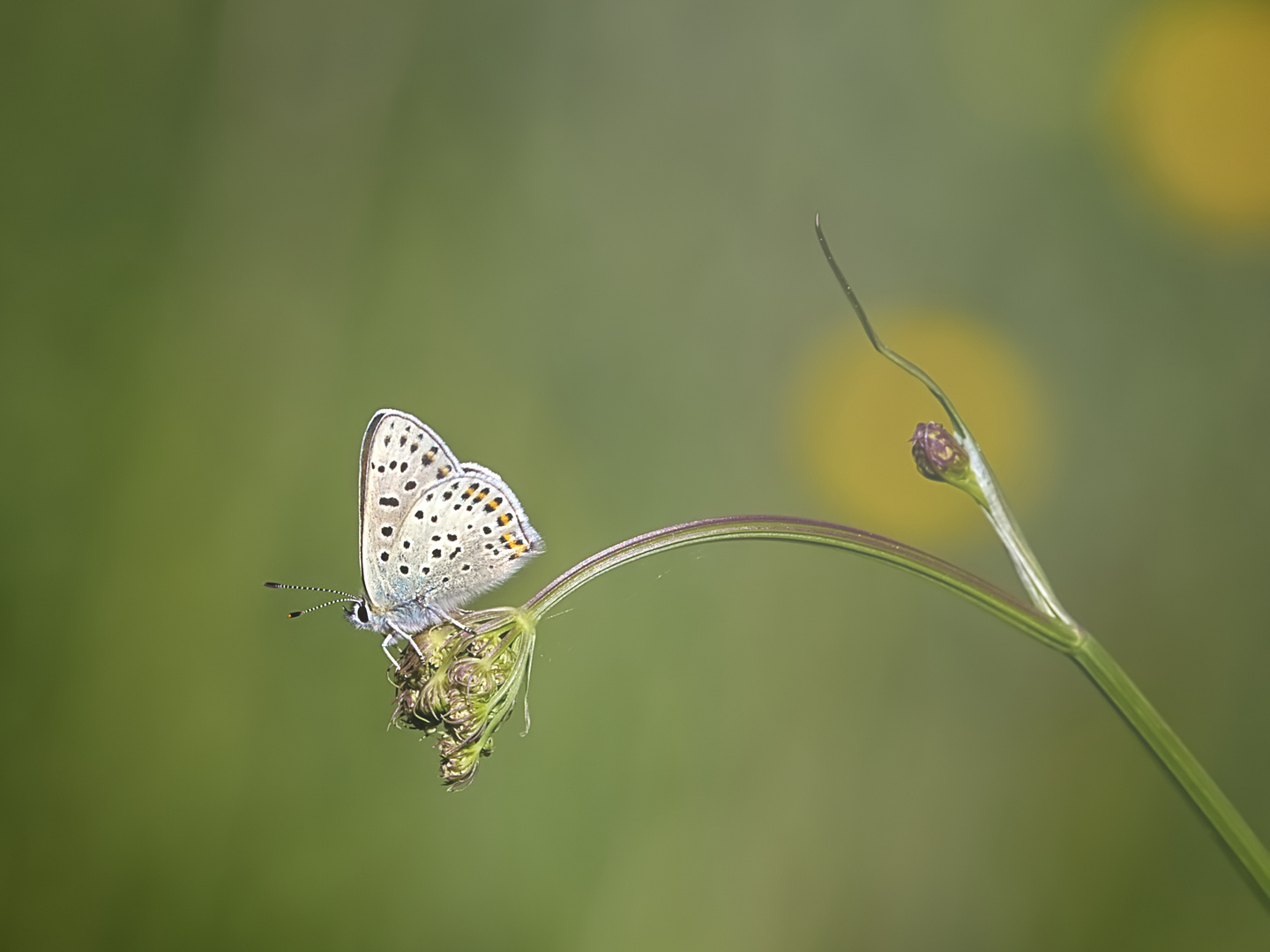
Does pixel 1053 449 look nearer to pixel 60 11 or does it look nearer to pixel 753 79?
pixel 753 79

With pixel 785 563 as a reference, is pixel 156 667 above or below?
below

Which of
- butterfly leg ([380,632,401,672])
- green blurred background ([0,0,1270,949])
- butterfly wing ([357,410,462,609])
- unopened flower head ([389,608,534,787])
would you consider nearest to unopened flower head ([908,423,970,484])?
unopened flower head ([389,608,534,787])

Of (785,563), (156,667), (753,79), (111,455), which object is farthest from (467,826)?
(753,79)

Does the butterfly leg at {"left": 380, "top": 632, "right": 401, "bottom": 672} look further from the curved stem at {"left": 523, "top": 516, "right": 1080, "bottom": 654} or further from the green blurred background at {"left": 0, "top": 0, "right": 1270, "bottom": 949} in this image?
the green blurred background at {"left": 0, "top": 0, "right": 1270, "bottom": 949}

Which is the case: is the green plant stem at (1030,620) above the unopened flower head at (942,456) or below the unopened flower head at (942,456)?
below

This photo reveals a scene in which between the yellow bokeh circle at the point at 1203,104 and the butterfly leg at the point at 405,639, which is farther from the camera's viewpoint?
the yellow bokeh circle at the point at 1203,104

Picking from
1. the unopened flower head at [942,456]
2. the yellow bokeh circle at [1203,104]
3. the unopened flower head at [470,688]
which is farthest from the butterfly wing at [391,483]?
the yellow bokeh circle at [1203,104]

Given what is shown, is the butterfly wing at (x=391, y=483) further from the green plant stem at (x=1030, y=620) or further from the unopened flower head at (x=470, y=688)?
the green plant stem at (x=1030, y=620)
